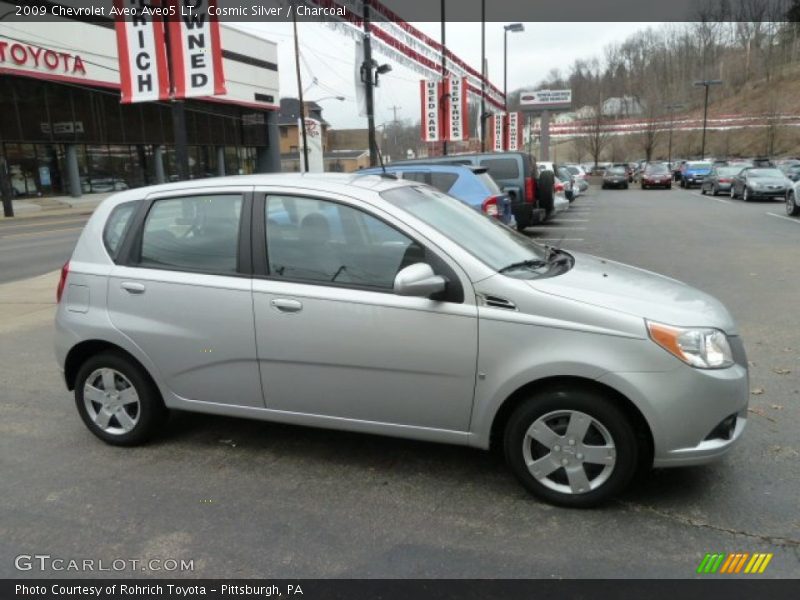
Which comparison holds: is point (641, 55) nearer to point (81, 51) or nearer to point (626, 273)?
point (81, 51)

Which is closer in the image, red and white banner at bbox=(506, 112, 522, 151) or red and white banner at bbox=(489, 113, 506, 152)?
red and white banner at bbox=(489, 113, 506, 152)

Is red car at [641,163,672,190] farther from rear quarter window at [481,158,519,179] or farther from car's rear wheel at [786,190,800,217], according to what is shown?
rear quarter window at [481,158,519,179]

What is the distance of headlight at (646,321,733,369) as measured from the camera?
3.15m

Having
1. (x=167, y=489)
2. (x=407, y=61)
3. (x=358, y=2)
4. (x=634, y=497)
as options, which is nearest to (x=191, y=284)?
(x=167, y=489)

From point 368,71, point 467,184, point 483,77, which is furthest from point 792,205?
point 483,77

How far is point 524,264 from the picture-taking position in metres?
3.83

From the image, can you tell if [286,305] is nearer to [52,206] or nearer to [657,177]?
[52,206]

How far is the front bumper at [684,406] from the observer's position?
123 inches

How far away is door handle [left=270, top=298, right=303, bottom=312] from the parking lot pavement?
989 millimetres

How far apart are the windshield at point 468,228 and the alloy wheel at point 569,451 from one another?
0.81 meters

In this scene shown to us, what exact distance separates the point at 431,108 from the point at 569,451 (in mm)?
21987

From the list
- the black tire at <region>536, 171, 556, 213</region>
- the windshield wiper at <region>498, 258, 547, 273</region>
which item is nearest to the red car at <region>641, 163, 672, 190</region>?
the black tire at <region>536, 171, 556, 213</region>

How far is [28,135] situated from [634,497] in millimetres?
36874

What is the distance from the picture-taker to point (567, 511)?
3359 millimetres
